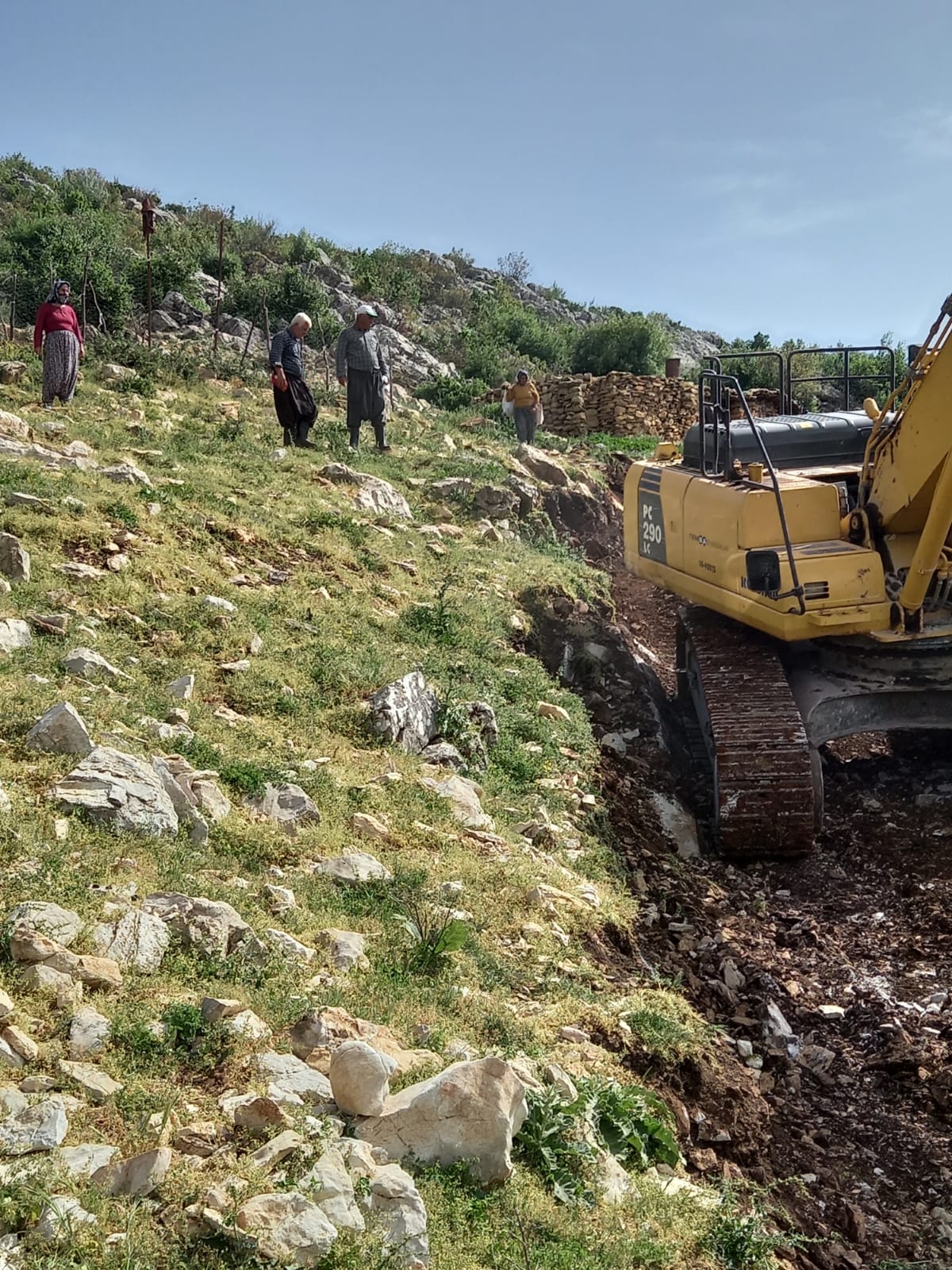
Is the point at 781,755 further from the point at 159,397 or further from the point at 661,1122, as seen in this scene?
the point at 159,397

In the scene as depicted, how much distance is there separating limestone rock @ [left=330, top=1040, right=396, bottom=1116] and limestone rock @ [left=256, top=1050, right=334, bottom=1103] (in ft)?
0.15

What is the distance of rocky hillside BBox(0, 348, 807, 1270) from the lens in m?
2.84

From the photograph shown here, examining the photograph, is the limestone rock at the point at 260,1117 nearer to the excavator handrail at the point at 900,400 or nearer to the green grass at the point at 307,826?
the green grass at the point at 307,826

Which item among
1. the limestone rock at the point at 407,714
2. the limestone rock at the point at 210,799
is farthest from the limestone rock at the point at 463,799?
the limestone rock at the point at 210,799

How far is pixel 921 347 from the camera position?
6711 millimetres

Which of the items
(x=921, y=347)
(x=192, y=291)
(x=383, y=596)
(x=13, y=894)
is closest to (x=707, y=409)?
(x=921, y=347)

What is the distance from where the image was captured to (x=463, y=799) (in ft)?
19.0

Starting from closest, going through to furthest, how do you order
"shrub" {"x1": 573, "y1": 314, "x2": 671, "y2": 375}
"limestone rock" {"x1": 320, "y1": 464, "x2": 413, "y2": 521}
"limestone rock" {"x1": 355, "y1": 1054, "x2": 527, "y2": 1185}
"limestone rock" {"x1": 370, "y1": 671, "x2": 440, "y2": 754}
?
"limestone rock" {"x1": 355, "y1": 1054, "x2": 527, "y2": 1185} < "limestone rock" {"x1": 370, "y1": 671, "x2": 440, "y2": 754} < "limestone rock" {"x1": 320, "y1": 464, "x2": 413, "y2": 521} < "shrub" {"x1": 573, "y1": 314, "x2": 671, "y2": 375}

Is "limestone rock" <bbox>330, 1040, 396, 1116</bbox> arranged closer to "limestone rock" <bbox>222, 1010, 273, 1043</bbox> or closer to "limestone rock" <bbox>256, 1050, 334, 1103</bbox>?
"limestone rock" <bbox>256, 1050, 334, 1103</bbox>

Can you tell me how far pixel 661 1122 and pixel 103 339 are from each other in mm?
11729

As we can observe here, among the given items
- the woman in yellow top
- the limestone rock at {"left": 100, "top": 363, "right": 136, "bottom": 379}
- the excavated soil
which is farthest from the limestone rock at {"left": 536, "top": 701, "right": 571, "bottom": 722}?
the woman in yellow top

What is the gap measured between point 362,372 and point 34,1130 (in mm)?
10143

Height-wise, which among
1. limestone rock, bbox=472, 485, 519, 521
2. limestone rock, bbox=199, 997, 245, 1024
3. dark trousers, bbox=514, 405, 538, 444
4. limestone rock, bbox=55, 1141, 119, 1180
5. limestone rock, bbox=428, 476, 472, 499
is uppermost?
dark trousers, bbox=514, 405, 538, 444

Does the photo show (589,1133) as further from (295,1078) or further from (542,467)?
(542,467)
